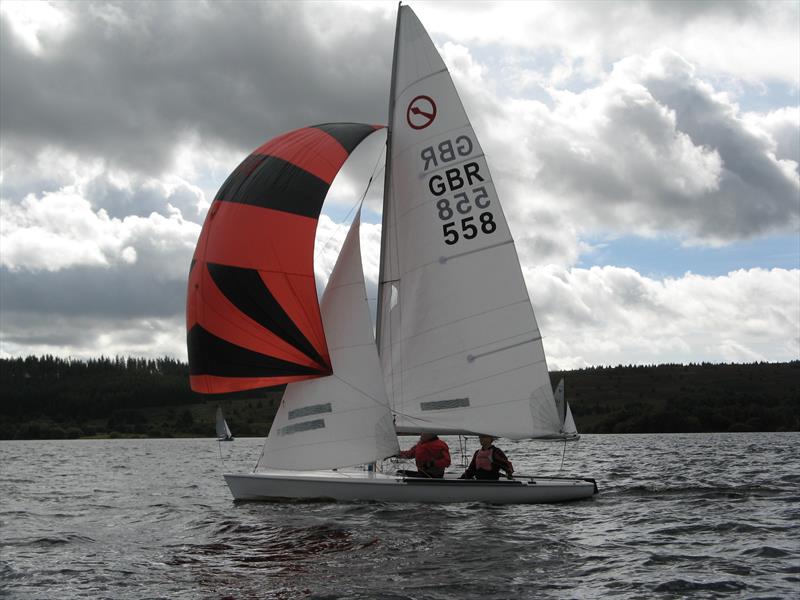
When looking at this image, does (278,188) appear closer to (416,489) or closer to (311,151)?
(311,151)

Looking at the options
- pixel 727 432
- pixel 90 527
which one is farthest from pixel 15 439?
pixel 90 527

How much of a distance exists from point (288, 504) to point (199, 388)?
349 cm

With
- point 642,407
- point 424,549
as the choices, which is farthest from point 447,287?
point 642,407

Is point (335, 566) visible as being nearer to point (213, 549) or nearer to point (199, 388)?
point (213, 549)

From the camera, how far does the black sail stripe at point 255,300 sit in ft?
65.2

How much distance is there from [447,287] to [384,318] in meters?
1.72

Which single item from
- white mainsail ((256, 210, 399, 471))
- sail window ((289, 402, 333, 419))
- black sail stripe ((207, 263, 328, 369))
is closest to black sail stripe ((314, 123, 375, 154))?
white mainsail ((256, 210, 399, 471))

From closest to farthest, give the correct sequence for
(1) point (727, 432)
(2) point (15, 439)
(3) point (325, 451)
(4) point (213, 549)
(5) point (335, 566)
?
(5) point (335, 566), (4) point (213, 549), (3) point (325, 451), (1) point (727, 432), (2) point (15, 439)

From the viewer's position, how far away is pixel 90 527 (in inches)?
854


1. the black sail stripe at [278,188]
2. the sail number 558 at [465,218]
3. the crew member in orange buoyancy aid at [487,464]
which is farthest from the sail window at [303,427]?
the sail number 558 at [465,218]

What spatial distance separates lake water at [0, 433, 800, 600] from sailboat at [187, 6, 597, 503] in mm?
1093

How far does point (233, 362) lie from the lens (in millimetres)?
20031

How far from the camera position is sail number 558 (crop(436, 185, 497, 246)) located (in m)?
20.8

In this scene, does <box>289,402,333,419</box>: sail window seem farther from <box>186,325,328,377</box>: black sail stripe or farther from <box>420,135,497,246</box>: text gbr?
<box>420,135,497,246</box>: text gbr
